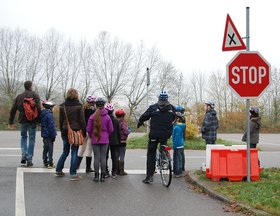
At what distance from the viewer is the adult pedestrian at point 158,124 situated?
9186 millimetres

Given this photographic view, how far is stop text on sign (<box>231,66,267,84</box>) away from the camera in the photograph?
28.5 ft

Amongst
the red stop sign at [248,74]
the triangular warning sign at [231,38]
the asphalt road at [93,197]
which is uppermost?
the triangular warning sign at [231,38]

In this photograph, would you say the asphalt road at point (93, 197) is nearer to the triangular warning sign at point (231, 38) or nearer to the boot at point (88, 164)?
the boot at point (88, 164)

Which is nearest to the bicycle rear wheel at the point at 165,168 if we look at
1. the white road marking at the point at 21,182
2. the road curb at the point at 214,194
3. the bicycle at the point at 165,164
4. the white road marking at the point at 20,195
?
the bicycle at the point at 165,164

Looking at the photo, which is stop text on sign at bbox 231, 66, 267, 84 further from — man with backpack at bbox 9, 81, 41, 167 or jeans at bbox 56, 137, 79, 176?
man with backpack at bbox 9, 81, 41, 167

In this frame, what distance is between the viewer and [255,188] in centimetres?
824

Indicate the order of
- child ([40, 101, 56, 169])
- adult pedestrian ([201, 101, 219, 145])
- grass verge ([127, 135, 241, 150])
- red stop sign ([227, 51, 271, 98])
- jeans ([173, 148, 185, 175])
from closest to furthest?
1. red stop sign ([227, 51, 271, 98])
2. jeans ([173, 148, 185, 175])
3. child ([40, 101, 56, 169])
4. adult pedestrian ([201, 101, 219, 145])
5. grass verge ([127, 135, 241, 150])

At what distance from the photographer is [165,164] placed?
29.9 ft

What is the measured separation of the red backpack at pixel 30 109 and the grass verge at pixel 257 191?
13.9 feet

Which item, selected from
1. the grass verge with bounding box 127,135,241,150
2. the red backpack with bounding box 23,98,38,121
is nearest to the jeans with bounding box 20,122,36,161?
the red backpack with bounding box 23,98,38,121

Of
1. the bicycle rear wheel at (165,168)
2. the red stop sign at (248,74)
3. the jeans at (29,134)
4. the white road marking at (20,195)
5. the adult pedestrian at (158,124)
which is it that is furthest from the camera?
the jeans at (29,134)

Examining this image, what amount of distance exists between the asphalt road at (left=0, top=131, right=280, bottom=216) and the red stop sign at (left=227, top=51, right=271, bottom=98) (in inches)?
89.9

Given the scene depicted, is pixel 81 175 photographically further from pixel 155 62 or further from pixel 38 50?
pixel 155 62

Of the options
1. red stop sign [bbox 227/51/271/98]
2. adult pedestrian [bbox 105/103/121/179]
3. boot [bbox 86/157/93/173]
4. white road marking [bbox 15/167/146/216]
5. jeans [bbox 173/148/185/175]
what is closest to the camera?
white road marking [bbox 15/167/146/216]
